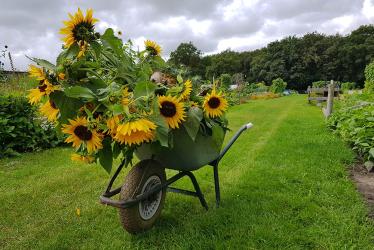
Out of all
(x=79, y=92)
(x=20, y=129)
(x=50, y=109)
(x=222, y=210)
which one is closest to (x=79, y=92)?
(x=79, y=92)

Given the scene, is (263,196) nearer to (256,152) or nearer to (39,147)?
(256,152)

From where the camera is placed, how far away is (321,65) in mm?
50375

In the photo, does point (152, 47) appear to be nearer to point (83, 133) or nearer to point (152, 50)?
point (152, 50)

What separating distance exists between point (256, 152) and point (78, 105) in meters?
3.57

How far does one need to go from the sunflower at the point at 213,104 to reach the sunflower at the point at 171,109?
26cm

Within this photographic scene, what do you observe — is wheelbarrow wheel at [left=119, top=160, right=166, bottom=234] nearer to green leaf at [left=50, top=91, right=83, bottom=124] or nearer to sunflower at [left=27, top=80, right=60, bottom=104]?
green leaf at [left=50, top=91, right=83, bottom=124]

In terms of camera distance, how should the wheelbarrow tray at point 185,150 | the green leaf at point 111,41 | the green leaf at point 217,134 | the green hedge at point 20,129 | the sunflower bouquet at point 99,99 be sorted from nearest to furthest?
1. the sunflower bouquet at point 99,99
2. the green leaf at point 111,41
3. the wheelbarrow tray at point 185,150
4. the green leaf at point 217,134
5. the green hedge at point 20,129

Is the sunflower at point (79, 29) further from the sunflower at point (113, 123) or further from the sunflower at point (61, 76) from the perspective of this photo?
the sunflower at point (113, 123)

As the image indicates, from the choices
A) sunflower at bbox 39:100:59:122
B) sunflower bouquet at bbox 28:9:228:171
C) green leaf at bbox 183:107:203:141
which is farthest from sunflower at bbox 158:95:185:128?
sunflower at bbox 39:100:59:122

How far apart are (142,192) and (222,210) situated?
0.84m

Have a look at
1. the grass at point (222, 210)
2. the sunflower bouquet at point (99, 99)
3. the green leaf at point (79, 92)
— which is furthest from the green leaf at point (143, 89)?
the grass at point (222, 210)

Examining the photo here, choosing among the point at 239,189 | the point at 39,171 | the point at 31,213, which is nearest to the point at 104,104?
the point at 31,213

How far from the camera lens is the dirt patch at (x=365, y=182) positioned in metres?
2.93

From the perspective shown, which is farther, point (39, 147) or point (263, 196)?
point (39, 147)
